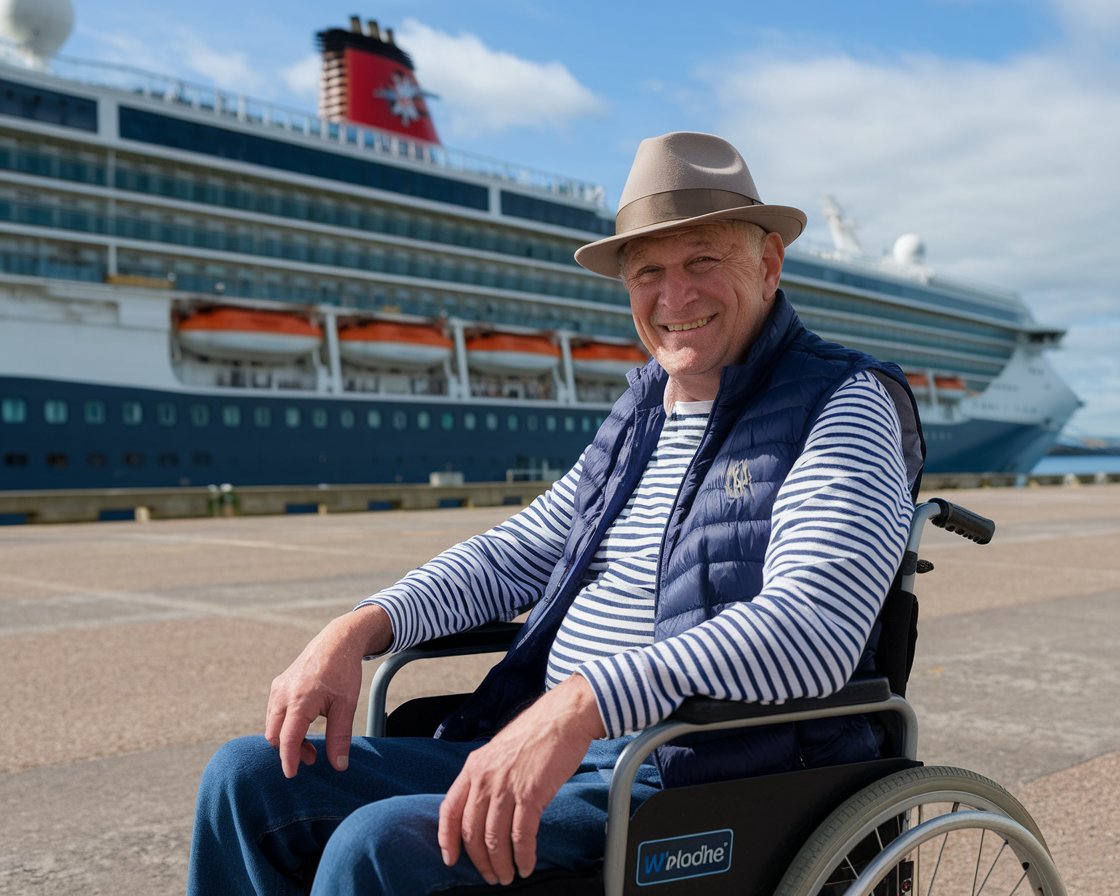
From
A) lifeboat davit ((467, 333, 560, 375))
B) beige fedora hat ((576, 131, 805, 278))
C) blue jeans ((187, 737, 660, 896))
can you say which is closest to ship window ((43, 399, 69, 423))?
lifeboat davit ((467, 333, 560, 375))

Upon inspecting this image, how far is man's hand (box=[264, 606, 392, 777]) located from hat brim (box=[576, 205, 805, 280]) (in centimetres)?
80

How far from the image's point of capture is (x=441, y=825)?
1.38 meters

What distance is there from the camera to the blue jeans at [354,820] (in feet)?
4.52

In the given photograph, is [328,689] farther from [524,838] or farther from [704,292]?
[704,292]

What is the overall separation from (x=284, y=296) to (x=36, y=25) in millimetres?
8685

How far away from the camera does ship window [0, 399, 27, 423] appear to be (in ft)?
69.1

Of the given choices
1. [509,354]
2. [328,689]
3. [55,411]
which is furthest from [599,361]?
[328,689]

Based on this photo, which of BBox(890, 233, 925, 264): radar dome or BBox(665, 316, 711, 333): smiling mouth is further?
BBox(890, 233, 925, 264): radar dome

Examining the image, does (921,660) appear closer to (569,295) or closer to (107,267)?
(107,267)

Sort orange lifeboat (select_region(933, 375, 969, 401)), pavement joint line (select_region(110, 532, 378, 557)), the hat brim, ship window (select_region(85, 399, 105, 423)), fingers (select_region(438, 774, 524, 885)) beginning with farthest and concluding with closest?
orange lifeboat (select_region(933, 375, 969, 401)), ship window (select_region(85, 399, 105, 423)), pavement joint line (select_region(110, 532, 378, 557)), the hat brim, fingers (select_region(438, 774, 524, 885))

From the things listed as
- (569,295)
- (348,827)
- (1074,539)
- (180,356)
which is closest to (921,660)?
(348,827)

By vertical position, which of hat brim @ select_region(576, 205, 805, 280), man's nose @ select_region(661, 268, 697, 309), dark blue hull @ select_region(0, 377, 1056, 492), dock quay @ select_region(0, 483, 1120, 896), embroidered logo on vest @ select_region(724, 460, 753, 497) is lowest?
dock quay @ select_region(0, 483, 1120, 896)

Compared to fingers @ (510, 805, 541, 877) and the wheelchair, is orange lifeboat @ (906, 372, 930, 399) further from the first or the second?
fingers @ (510, 805, 541, 877)

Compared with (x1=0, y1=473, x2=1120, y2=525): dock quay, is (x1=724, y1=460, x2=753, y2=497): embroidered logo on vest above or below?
below
